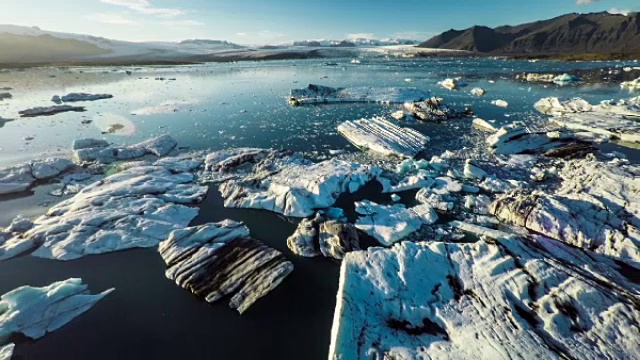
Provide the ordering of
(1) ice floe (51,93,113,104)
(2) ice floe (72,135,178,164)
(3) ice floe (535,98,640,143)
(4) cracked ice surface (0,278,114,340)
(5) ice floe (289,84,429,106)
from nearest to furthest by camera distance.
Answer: (4) cracked ice surface (0,278,114,340) → (2) ice floe (72,135,178,164) → (3) ice floe (535,98,640,143) → (5) ice floe (289,84,429,106) → (1) ice floe (51,93,113,104)

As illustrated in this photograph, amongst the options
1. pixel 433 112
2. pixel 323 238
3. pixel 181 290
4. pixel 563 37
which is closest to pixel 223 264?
pixel 181 290

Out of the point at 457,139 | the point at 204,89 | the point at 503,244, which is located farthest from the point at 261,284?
the point at 204,89

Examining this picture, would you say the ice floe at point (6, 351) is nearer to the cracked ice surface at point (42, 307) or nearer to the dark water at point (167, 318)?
the dark water at point (167, 318)

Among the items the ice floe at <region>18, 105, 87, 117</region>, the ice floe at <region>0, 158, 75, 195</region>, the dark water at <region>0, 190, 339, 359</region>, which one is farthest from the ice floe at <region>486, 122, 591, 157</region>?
the ice floe at <region>18, 105, 87, 117</region>

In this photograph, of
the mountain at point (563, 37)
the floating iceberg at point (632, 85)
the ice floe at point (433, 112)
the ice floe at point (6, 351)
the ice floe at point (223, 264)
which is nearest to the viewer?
the ice floe at point (6, 351)

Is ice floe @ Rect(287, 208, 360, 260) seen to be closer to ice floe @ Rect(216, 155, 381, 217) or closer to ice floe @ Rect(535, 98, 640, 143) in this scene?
ice floe @ Rect(216, 155, 381, 217)

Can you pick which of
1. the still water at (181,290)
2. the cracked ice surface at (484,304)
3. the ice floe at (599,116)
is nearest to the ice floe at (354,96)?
the still water at (181,290)

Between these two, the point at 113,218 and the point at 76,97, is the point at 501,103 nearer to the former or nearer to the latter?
the point at 113,218
